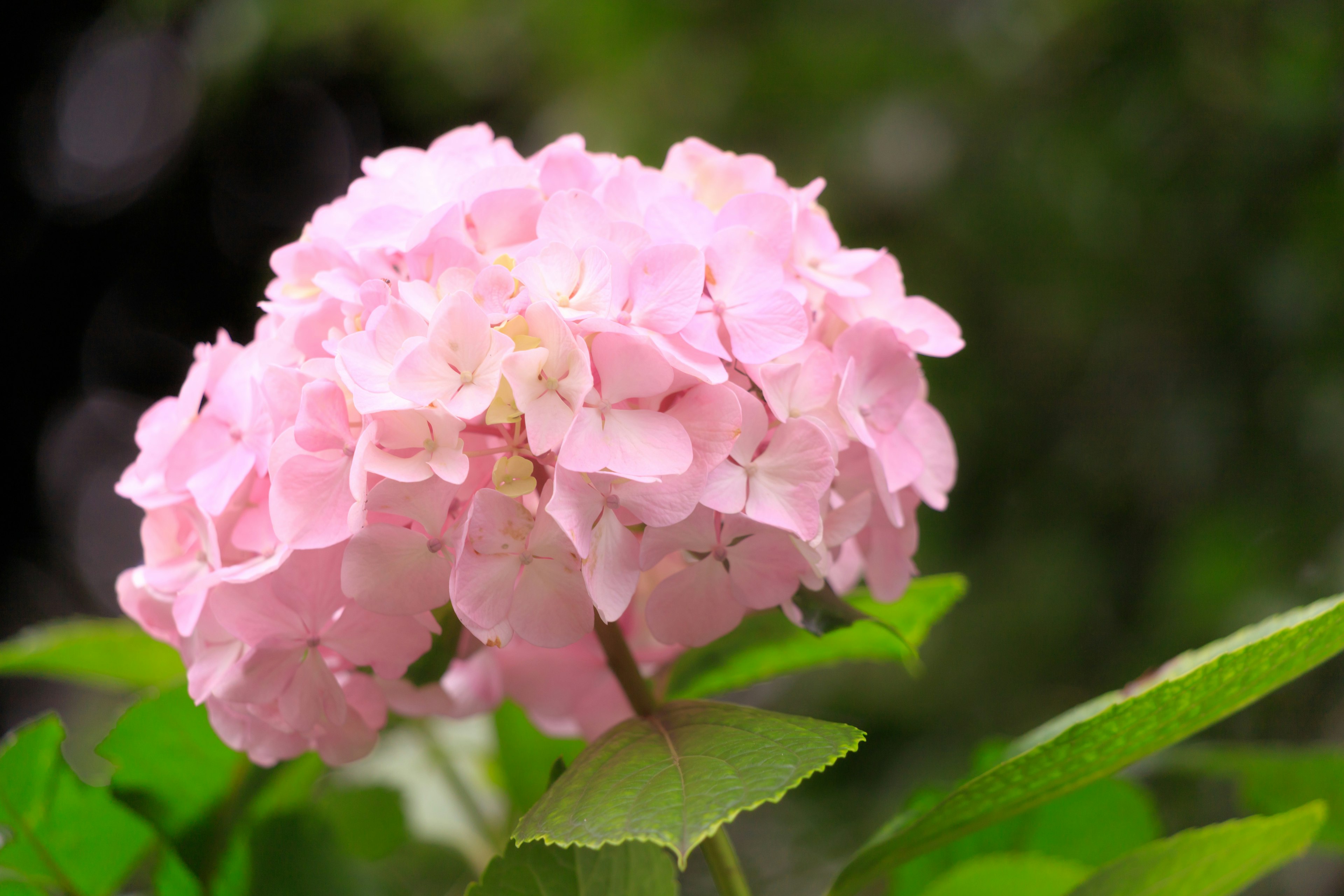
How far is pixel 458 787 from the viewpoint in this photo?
63cm

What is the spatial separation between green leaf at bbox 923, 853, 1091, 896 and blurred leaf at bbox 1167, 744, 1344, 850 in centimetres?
17

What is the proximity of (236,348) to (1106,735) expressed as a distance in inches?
14.4

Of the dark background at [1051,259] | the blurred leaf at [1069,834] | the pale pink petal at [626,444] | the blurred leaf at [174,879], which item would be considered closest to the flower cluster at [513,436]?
the pale pink petal at [626,444]

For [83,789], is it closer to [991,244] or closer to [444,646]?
[444,646]

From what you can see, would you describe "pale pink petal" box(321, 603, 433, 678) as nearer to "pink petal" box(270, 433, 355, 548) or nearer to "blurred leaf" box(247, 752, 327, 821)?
"pink petal" box(270, 433, 355, 548)

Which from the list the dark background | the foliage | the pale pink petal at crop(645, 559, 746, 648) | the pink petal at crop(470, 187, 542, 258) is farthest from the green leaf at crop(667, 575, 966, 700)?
the dark background

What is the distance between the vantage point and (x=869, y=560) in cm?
39

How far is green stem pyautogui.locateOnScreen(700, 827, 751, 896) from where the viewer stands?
1.19 ft

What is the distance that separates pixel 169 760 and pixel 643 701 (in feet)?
0.75

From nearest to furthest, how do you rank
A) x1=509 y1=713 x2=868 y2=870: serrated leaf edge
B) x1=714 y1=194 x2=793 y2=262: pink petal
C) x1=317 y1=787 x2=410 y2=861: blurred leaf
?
x1=509 y1=713 x2=868 y2=870: serrated leaf edge, x1=714 y1=194 x2=793 y2=262: pink petal, x1=317 y1=787 x2=410 y2=861: blurred leaf

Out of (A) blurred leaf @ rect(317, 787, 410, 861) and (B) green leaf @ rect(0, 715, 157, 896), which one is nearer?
(B) green leaf @ rect(0, 715, 157, 896)

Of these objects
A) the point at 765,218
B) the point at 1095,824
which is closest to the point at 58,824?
the point at 765,218

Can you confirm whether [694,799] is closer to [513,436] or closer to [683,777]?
[683,777]

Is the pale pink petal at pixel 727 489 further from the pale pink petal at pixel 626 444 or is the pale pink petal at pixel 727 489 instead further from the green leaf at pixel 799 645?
the green leaf at pixel 799 645
